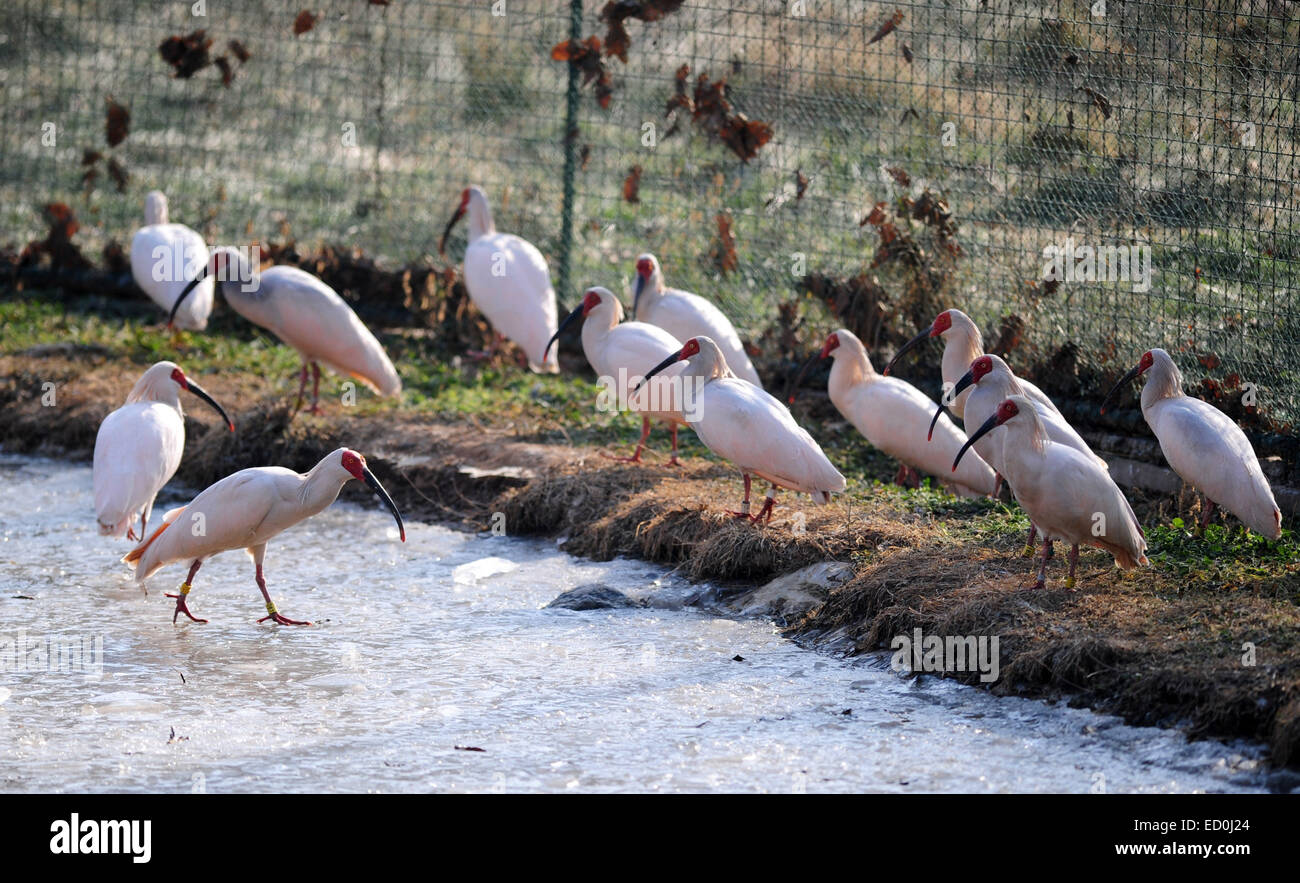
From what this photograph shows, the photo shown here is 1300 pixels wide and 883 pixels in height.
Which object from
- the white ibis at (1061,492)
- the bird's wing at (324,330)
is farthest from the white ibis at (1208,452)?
the bird's wing at (324,330)

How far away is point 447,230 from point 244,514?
4.73 metres

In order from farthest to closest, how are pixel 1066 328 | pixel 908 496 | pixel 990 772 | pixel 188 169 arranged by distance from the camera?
pixel 188 169 → pixel 1066 328 → pixel 908 496 → pixel 990 772

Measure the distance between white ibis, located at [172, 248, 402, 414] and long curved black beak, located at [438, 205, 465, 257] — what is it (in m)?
1.50

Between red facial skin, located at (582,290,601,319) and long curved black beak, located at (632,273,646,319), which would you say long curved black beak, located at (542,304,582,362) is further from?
long curved black beak, located at (632,273,646,319)

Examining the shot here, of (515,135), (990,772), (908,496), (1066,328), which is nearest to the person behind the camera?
(990,772)

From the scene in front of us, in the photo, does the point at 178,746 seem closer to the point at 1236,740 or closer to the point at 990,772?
the point at 990,772

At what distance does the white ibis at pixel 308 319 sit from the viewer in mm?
8219

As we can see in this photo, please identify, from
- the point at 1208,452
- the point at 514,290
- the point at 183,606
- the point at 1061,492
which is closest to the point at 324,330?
the point at 514,290

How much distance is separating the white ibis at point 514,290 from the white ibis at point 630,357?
0.70m

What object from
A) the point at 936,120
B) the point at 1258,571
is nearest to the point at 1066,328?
the point at 936,120

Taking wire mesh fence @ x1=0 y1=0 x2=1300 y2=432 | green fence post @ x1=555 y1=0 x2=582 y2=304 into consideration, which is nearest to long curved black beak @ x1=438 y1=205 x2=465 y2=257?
wire mesh fence @ x1=0 y1=0 x2=1300 y2=432

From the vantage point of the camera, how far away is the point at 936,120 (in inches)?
308

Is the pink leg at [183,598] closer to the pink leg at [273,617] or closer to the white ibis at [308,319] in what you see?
the pink leg at [273,617]

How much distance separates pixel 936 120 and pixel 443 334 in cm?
395
